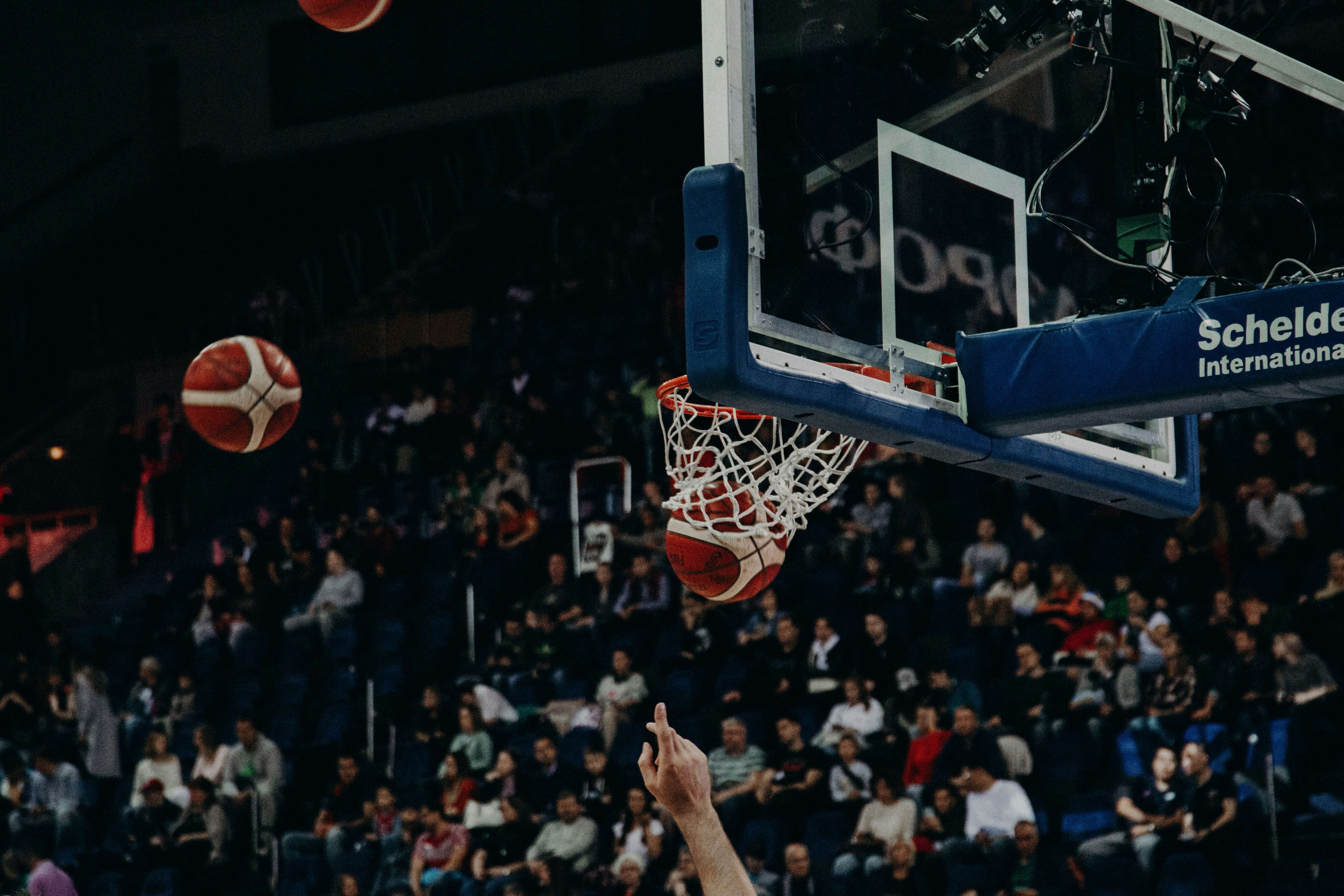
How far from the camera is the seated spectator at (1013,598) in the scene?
30.4ft

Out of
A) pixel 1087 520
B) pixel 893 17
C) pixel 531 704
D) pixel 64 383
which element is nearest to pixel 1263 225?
pixel 1087 520

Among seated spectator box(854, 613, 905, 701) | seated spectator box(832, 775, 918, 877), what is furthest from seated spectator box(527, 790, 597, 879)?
seated spectator box(854, 613, 905, 701)

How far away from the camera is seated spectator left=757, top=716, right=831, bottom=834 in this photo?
865 cm

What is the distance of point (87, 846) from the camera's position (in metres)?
10.8

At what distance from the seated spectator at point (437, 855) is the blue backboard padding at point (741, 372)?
18.9ft

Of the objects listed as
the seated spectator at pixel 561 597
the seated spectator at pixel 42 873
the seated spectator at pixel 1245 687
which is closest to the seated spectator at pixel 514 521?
the seated spectator at pixel 561 597

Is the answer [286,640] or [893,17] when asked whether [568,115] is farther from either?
[893,17]

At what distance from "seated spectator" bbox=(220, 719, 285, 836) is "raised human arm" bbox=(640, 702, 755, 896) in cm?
831

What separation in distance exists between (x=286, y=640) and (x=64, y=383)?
589 centimetres

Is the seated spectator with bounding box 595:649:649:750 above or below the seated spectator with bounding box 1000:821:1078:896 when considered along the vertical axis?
above

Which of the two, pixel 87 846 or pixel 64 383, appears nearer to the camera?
pixel 87 846

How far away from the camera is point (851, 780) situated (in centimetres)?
859

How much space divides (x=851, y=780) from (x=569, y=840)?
4.66 ft

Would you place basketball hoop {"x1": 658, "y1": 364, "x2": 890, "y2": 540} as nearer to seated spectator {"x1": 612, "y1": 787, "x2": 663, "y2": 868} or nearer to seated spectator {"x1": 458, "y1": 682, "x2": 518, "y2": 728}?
seated spectator {"x1": 612, "y1": 787, "x2": 663, "y2": 868}
